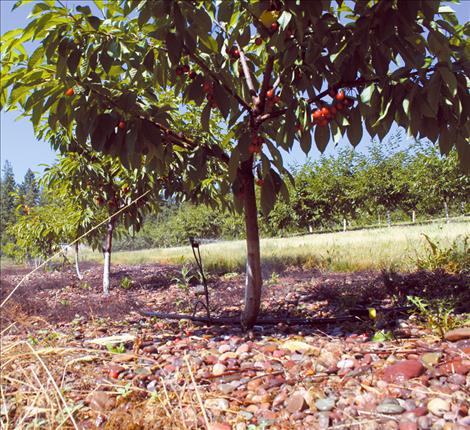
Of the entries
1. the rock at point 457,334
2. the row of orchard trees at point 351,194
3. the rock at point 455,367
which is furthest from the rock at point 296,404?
the row of orchard trees at point 351,194

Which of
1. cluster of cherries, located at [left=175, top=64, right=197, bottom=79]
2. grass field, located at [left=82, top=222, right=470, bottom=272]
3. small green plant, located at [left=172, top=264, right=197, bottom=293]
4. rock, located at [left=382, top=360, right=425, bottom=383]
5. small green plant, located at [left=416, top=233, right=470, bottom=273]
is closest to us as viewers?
rock, located at [left=382, top=360, right=425, bottom=383]

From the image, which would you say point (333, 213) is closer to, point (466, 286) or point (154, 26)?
point (466, 286)

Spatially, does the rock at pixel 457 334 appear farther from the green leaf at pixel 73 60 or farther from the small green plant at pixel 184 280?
the small green plant at pixel 184 280

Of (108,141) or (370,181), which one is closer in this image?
(108,141)

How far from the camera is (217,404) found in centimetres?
132

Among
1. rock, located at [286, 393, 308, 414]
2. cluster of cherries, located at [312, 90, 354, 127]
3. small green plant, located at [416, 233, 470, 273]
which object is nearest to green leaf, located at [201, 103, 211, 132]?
cluster of cherries, located at [312, 90, 354, 127]

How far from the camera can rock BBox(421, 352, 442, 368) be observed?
1.47m

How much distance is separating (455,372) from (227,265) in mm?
5235

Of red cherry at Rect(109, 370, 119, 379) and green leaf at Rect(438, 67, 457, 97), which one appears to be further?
red cherry at Rect(109, 370, 119, 379)

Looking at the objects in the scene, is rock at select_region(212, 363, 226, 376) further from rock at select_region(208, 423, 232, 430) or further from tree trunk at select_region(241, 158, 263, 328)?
tree trunk at select_region(241, 158, 263, 328)

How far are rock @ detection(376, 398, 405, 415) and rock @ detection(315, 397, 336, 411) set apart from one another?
0.13m

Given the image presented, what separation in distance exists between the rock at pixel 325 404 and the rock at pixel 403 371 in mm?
239

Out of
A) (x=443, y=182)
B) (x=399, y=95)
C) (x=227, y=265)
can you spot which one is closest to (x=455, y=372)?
(x=399, y=95)

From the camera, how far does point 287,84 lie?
185 centimetres
